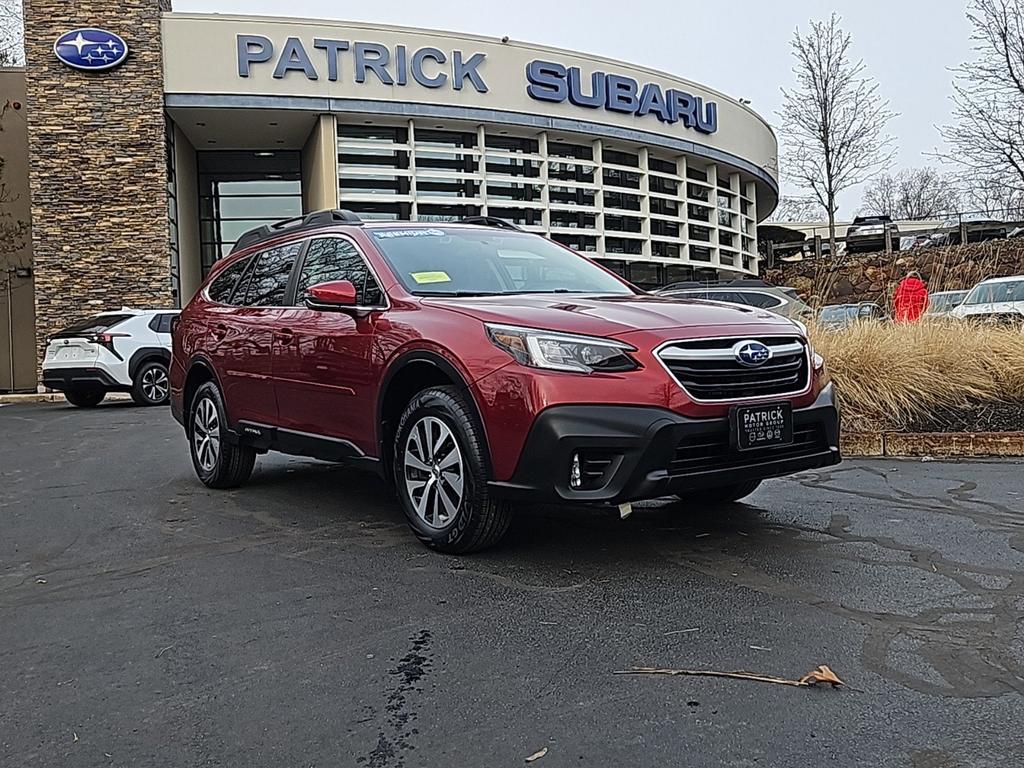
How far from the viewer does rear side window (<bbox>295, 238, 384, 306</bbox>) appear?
5230 mm

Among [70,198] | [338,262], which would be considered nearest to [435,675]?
[338,262]

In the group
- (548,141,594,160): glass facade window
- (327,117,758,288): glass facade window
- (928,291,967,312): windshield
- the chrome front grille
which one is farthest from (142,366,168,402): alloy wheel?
(548,141,594,160): glass facade window

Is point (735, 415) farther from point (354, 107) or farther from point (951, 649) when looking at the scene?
point (354, 107)

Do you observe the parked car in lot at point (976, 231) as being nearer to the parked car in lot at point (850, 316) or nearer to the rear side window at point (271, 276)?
the parked car in lot at point (850, 316)

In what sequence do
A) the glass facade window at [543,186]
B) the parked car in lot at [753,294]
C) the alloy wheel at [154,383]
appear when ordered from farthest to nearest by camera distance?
1. the glass facade window at [543,186]
2. the alloy wheel at [154,383]
3. the parked car in lot at [753,294]

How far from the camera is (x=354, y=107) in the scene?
22.4 meters

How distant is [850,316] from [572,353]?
6.14m

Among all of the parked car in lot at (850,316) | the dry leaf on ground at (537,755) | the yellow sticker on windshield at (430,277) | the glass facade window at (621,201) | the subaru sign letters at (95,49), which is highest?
the subaru sign letters at (95,49)

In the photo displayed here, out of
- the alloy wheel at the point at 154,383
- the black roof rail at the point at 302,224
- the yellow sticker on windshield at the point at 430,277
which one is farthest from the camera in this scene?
the alloy wheel at the point at 154,383

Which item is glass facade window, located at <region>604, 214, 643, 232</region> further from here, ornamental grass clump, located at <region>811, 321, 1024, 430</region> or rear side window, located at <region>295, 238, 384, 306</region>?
rear side window, located at <region>295, 238, 384, 306</region>

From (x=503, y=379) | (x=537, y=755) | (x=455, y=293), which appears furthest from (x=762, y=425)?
(x=537, y=755)

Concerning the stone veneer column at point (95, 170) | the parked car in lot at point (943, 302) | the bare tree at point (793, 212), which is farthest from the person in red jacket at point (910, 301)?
the bare tree at point (793, 212)

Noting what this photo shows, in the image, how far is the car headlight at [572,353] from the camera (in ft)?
13.6

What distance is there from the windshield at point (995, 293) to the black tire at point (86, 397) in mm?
12437
